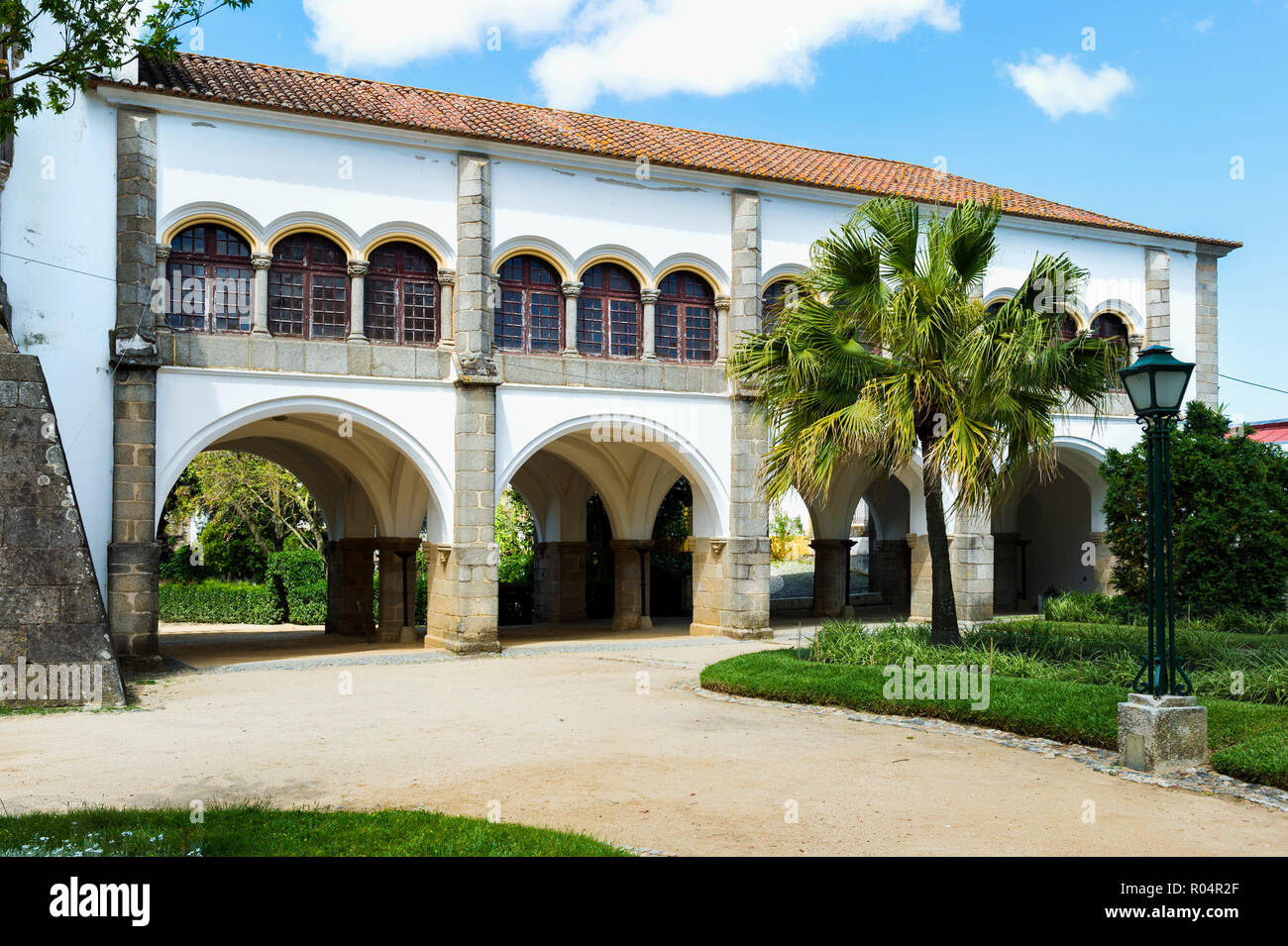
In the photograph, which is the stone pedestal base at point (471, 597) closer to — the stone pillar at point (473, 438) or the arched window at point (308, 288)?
the stone pillar at point (473, 438)

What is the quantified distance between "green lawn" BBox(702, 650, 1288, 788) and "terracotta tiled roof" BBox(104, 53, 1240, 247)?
10.1 metres

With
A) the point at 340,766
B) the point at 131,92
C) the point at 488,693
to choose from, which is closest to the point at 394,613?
the point at 488,693

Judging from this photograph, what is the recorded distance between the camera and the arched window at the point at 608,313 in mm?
19547

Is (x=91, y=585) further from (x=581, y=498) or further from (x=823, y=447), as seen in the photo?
(x=581, y=498)

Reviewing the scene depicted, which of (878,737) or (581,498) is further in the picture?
(581,498)

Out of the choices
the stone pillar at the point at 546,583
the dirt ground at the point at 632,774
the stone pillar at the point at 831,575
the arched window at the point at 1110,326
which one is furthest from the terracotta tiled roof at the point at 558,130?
the stone pillar at the point at 546,583

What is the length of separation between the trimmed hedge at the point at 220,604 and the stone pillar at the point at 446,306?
46.6 feet

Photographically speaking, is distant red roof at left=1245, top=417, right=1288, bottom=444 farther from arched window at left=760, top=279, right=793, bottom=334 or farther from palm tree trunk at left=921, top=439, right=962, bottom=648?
palm tree trunk at left=921, top=439, right=962, bottom=648

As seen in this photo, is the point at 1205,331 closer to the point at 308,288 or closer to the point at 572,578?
the point at 572,578

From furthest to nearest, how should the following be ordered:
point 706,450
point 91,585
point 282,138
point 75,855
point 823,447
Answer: point 706,450, point 282,138, point 823,447, point 91,585, point 75,855

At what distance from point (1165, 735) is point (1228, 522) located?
11.0 meters

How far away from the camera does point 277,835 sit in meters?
6.18

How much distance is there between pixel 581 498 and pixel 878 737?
16.7 meters
